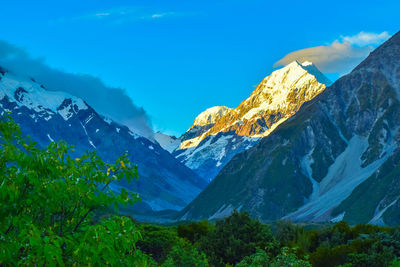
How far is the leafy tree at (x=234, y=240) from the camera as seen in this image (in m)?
59.6

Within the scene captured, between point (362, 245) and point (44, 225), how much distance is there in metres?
50.0

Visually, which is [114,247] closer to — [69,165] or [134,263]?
[134,263]

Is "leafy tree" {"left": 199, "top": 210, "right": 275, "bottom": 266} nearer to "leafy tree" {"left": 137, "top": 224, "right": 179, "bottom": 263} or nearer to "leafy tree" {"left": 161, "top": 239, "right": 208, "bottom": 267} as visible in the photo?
"leafy tree" {"left": 137, "top": 224, "right": 179, "bottom": 263}

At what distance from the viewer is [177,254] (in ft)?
140

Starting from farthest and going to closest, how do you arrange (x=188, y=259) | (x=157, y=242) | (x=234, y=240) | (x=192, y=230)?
(x=192, y=230) < (x=157, y=242) < (x=234, y=240) < (x=188, y=259)

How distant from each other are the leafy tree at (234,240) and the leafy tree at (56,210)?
138ft

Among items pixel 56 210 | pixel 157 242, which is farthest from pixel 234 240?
pixel 56 210

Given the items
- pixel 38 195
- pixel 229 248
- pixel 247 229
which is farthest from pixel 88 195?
pixel 247 229

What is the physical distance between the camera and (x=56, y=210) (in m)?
16.0

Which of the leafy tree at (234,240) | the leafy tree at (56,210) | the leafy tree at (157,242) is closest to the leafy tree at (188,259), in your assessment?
the leafy tree at (234,240)

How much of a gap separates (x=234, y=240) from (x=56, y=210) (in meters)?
45.8

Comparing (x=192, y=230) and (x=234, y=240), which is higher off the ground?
(x=192, y=230)

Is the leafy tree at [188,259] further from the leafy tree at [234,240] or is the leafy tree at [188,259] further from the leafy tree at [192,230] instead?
the leafy tree at [192,230]

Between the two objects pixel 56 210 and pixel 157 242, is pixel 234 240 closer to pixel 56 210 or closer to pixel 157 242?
pixel 157 242
